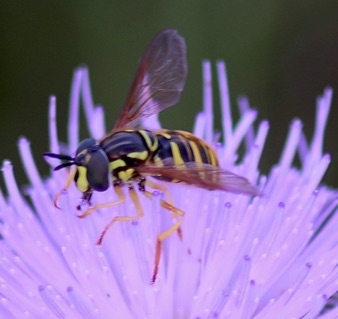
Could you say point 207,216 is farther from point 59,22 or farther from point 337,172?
point 59,22

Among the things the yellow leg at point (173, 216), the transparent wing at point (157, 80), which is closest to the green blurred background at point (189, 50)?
the transparent wing at point (157, 80)

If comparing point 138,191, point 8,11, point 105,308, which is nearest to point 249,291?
point 105,308

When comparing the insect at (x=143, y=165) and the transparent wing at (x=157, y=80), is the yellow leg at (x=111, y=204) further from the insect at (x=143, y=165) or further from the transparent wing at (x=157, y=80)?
the transparent wing at (x=157, y=80)

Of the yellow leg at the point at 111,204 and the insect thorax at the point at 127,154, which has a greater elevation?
the insect thorax at the point at 127,154

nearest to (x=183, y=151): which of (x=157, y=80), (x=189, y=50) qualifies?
(x=157, y=80)

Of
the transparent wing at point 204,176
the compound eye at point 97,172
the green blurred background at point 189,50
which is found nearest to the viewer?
the transparent wing at point 204,176

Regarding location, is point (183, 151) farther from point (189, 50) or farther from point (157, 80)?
point (189, 50)

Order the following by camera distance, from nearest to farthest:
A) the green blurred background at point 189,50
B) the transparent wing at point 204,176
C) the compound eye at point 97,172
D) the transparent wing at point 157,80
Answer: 1. the transparent wing at point 204,176
2. the compound eye at point 97,172
3. the transparent wing at point 157,80
4. the green blurred background at point 189,50
